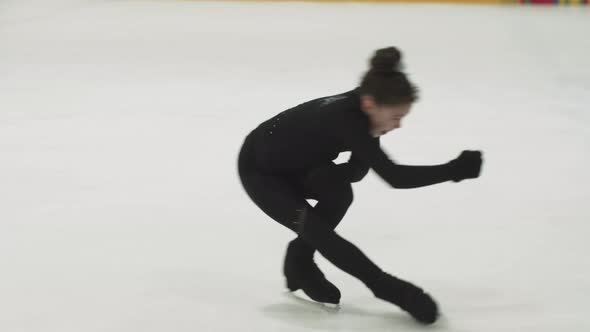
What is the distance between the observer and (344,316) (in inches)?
75.2

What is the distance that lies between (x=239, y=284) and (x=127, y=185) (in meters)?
0.89

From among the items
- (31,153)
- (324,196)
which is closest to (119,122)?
(31,153)

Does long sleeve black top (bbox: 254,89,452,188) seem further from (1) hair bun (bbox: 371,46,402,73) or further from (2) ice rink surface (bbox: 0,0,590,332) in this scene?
(2) ice rink surface (bbox: 0,0,590,332)

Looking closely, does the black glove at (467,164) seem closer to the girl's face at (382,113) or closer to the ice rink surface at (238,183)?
the girl's face at (382,113)

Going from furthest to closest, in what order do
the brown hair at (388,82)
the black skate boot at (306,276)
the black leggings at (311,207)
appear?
the black skate boot at (306,276), the black leggings at (311,207), the brown hair at (388,82)

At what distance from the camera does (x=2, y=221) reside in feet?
8.20

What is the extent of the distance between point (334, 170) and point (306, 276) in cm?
29

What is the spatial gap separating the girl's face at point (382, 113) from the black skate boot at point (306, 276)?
0.40 m

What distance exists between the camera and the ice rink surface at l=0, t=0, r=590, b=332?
1.98 meters

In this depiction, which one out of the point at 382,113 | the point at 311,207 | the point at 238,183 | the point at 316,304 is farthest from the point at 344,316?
the point at 238,183

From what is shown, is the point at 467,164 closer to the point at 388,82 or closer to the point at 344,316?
the point at 388,82

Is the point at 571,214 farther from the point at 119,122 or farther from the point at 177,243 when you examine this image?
the point at 119,122

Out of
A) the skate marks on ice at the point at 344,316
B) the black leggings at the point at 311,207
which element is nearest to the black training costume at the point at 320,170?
the black leggings at the point at 311,207

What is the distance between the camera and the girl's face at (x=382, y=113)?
1.66 meters
